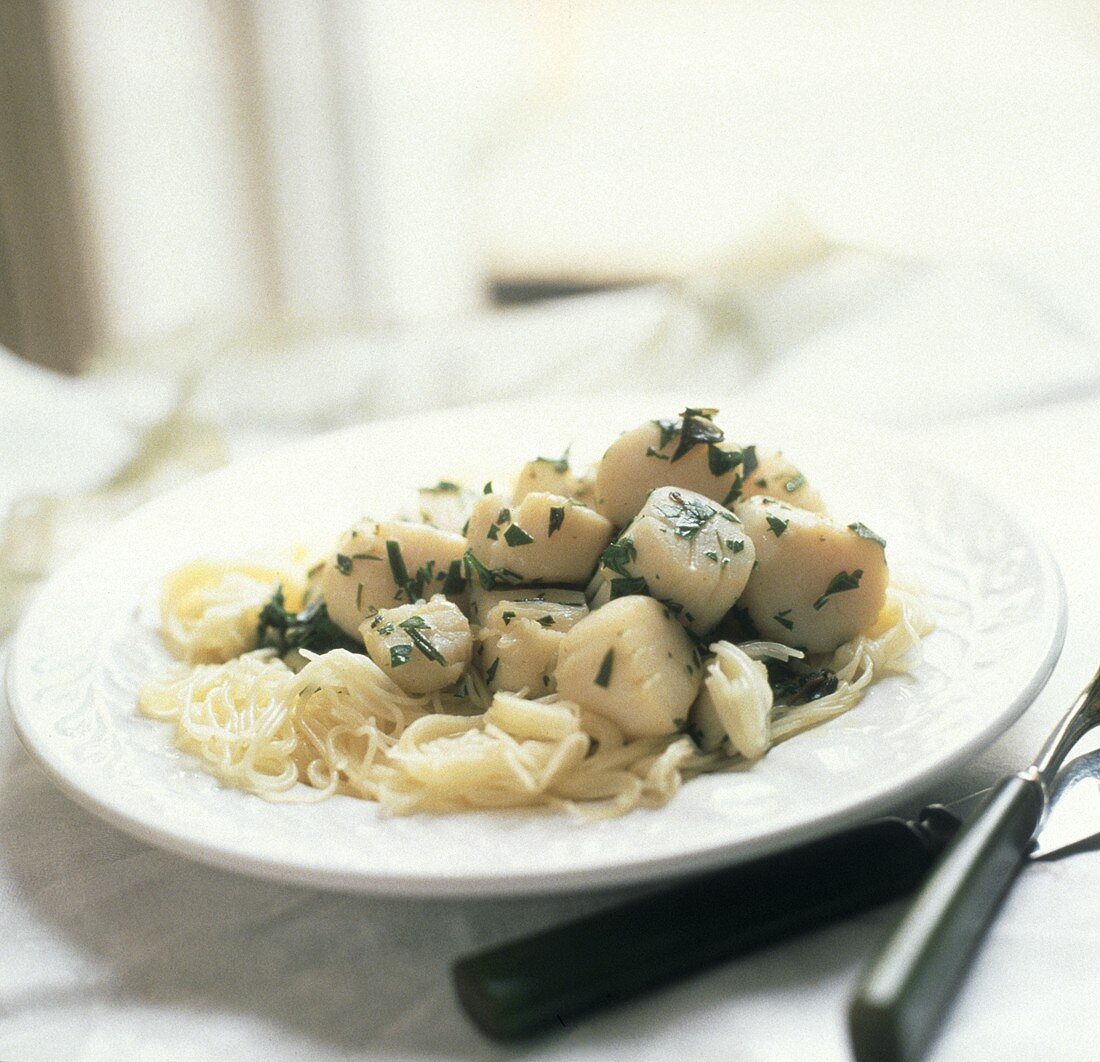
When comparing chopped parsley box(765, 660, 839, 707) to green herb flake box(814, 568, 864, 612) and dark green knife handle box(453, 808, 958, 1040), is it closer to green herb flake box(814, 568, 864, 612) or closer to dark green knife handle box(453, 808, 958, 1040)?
green herb flake box(814, 568, 864, 612)

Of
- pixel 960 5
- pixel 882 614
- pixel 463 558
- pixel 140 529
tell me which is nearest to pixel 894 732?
pixel 882 614

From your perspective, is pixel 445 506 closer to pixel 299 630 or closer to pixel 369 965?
pixel 299 630

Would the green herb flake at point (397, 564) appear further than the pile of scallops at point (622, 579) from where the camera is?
Yes

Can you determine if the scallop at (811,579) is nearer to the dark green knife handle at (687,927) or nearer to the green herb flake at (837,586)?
the green herb flake at (837,586)

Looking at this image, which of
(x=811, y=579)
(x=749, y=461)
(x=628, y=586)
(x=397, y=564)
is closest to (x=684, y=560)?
(x=628, y=586)

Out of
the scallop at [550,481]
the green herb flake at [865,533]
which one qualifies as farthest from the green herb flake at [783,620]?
the scallop at [550,481]
